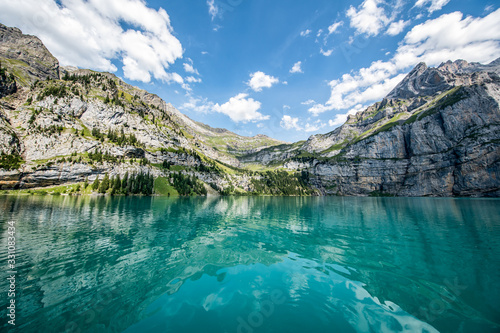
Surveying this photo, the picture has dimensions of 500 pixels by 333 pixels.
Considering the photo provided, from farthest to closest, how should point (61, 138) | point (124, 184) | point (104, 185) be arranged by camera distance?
point (61, 138) < point (124, 184) < point (104, 185)

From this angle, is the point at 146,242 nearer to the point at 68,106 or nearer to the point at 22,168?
the point at 22,168

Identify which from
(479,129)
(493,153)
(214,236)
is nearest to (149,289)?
(214,236)

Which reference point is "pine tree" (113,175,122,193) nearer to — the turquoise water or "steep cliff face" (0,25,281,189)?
"steep cliff face" (0,25,281,189)

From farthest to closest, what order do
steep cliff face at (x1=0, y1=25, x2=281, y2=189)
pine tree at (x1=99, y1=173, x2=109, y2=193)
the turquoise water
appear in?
pine tree at (x1=99, y1=173, x2=109, y2=193), steep cliff face at (x1=0, y1=25, x2=281, y2=189), the turquoise water

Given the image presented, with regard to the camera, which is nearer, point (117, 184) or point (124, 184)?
point (117, 184)

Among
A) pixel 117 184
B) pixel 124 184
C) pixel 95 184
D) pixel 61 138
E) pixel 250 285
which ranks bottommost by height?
pixel 250 285

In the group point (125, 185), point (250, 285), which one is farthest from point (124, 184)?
point (250, 285)

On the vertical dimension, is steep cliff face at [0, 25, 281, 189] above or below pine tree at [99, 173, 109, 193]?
above

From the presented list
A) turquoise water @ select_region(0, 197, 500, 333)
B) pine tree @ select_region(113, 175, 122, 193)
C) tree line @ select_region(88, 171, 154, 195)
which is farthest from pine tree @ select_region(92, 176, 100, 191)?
turquoise water @ select_region(0, 197, 500, 333)

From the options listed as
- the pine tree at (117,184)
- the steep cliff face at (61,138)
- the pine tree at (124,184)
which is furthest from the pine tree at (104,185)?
the steep cliff face at (61,138)

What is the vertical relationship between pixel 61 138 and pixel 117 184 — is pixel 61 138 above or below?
above

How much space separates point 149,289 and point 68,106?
231170 millimetres

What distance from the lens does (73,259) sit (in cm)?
1634

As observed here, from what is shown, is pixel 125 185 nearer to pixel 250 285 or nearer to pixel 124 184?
pixel 124 184
